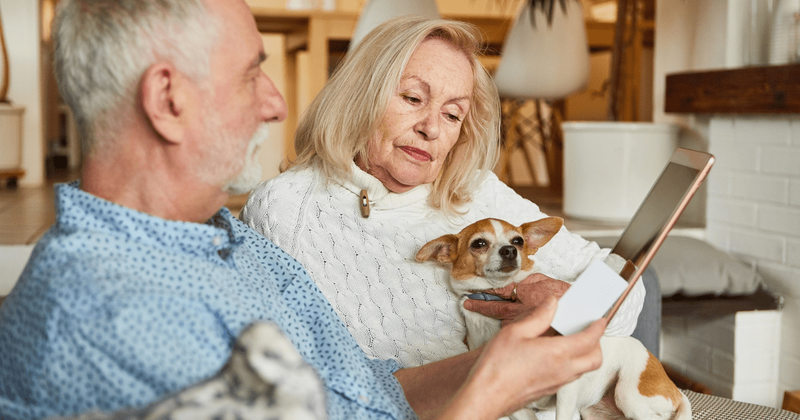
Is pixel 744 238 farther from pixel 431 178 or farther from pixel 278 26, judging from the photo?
pixel 278 26

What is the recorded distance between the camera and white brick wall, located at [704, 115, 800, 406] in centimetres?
207

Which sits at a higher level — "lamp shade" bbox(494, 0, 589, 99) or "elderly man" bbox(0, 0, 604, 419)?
"lamp shade" bbox(494, 0, 589, 99)

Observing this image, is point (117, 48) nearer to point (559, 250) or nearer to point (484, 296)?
point (484, 296)

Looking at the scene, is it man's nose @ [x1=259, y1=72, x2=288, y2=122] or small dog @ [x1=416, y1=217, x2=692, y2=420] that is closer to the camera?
man's nose @ [x1=259, y1=72, x2=288, y2=122]

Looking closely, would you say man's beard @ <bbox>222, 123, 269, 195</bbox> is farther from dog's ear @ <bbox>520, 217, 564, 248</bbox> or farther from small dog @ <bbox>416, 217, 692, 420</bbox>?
dog's ear @ <bbox>520, 217, 564, 248</bbox>

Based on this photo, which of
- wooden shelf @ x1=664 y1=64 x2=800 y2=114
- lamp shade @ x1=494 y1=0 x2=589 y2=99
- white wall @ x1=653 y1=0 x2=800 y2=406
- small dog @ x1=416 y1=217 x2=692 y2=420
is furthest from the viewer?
lamp shade @ x1=494 y1=0 x2=589 y2=99

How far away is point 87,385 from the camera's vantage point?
23.4 inches

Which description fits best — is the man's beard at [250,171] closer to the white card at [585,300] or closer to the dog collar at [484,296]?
the white card at [585,300]

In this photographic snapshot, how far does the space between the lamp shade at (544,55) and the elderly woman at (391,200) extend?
174 centimetres

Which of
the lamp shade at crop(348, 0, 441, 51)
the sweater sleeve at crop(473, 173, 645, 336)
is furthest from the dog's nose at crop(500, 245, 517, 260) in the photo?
the lamp shade at crop(348, 0, 441, 51)

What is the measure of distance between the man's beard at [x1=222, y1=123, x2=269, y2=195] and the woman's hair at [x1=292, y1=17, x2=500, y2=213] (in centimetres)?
50

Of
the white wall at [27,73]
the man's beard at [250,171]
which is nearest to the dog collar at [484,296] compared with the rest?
the man's beard at [250,171]

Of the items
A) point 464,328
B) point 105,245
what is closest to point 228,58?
point 105,245

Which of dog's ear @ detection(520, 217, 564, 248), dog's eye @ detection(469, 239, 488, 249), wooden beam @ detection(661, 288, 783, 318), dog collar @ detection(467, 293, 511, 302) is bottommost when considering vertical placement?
wooden beam @ detection(661, 288, 783, 318)
